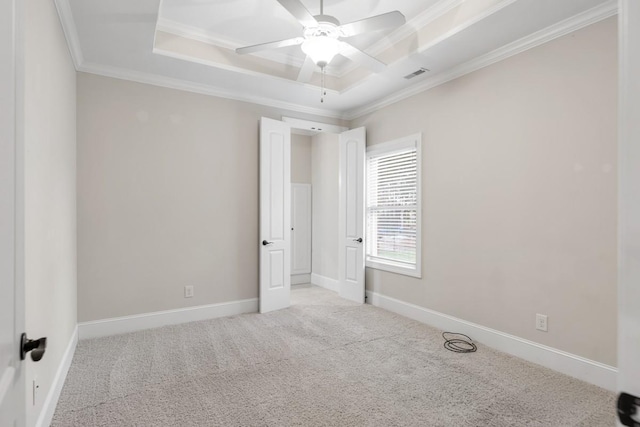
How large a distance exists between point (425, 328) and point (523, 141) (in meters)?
2.16

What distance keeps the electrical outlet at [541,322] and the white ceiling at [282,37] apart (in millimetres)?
2329

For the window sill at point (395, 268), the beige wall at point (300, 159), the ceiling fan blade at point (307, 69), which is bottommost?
the window sill at point (395, 268)

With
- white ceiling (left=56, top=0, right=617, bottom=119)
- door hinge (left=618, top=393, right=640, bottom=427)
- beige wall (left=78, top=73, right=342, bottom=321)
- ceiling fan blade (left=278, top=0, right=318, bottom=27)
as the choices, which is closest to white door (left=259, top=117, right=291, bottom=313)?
beige wall (left=78, top=73, right=342, bottom=321)

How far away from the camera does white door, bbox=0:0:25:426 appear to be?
2.35ft

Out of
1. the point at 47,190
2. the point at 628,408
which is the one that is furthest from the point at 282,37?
the point at 628,408

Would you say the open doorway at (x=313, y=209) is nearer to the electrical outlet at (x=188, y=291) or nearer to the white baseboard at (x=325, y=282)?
the white baseboard at (x=325, y=282)

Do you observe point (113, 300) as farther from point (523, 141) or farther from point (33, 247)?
point (523, 141)

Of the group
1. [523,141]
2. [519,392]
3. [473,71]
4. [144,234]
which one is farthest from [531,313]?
[144,234]

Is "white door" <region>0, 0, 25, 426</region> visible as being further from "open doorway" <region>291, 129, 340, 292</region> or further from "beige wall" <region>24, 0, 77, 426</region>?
"open doorway" <region>291, 129, 340, 292</region>

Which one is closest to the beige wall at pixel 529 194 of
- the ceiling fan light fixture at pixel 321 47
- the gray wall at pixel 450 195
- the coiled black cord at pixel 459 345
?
the gray wall at pixel 450 195

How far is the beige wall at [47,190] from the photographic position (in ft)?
5.75

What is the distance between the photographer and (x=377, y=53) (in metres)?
3.69

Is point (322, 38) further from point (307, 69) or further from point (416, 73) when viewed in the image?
point (416, 73)

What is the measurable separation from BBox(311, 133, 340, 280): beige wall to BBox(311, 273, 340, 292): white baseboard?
0.06 m
